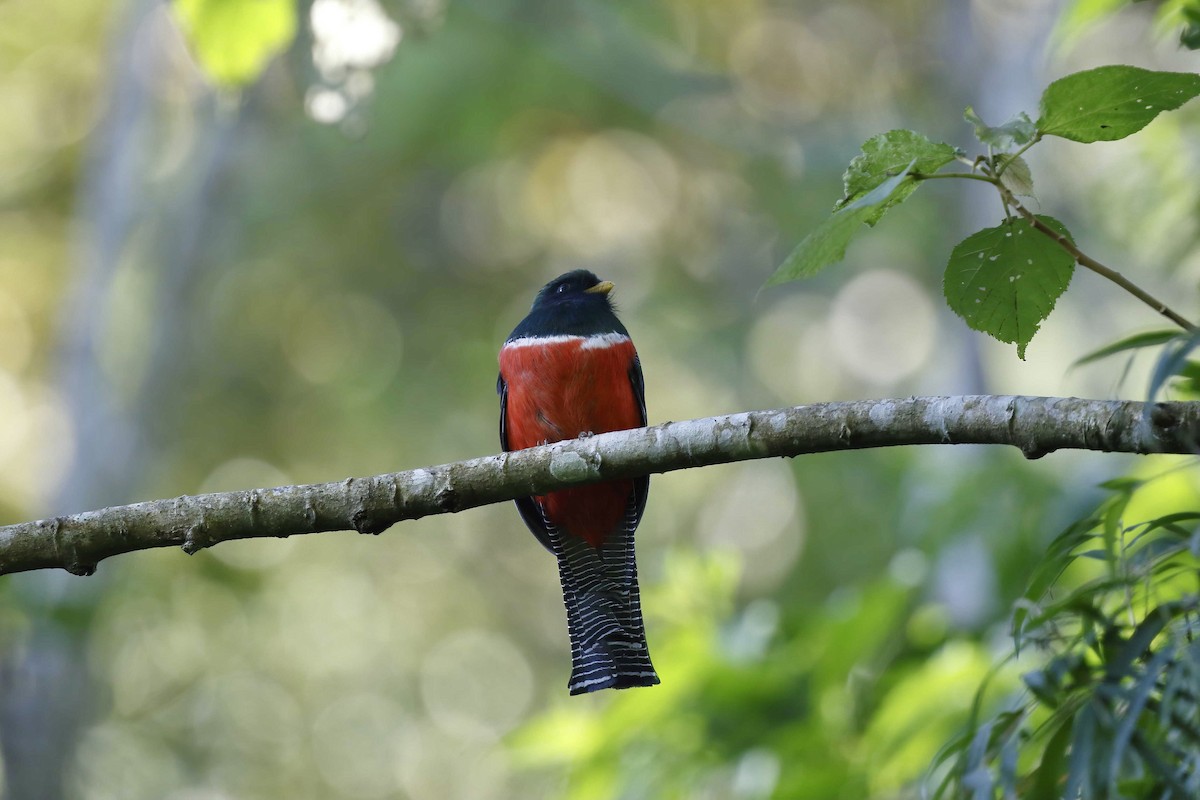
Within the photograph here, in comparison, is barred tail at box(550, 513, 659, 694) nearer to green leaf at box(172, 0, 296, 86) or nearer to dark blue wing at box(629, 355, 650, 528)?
dark blue wing at box(629, 355, 650, 528)

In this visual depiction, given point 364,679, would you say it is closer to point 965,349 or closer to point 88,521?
point 965,349

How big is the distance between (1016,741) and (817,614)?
5.86 ft

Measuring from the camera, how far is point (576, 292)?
4.57 metres

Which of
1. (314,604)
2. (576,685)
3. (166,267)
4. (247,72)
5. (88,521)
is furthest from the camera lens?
(314,604)

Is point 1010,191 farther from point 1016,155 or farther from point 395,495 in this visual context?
point 395,495

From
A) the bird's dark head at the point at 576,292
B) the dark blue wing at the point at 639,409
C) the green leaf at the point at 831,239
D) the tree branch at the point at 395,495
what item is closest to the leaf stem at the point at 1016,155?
the green leaf at the point at 831,239

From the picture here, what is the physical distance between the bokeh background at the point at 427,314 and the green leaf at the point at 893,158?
3.52 m

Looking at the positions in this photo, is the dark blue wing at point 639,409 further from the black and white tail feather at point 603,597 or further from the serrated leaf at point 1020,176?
the serrated leaf at point 1020,176

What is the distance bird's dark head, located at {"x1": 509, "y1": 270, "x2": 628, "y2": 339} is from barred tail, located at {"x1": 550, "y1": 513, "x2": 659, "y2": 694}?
26.4 inches

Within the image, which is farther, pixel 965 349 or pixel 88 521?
pixel 965 349

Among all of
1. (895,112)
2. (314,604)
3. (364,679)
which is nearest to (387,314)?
(314,604)

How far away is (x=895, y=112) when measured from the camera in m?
11.9

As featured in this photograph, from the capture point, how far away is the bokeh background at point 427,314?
9789mm

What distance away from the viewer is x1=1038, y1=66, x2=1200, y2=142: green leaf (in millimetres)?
1879
